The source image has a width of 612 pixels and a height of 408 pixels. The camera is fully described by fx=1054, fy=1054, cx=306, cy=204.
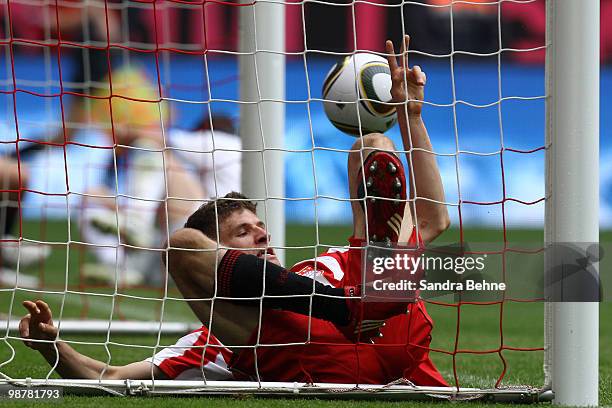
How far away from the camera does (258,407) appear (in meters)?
3.02

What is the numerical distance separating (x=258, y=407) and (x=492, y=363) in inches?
71.7

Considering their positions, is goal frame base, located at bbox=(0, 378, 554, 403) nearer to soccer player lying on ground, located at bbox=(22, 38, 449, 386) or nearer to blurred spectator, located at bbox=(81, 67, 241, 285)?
soccer player lying on ground, located at bbox=(22, 38, 449, 386)

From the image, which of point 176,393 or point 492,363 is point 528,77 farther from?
point 176,393

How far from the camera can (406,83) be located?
337 centimetres

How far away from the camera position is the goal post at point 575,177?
3012mm

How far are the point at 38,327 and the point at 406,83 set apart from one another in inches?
54.7

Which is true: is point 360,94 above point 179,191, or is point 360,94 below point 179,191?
above

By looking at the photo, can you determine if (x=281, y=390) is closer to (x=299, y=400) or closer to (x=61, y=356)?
(x=299, y=400)

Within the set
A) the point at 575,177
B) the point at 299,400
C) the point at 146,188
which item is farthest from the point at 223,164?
the point at 575,177

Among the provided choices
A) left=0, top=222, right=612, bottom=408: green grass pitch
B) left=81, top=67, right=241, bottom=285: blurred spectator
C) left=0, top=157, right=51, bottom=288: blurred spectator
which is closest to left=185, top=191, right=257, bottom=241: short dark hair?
left=0, top=222, right=612, bottom=408: green grass pitch

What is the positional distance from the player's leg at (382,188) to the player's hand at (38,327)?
3.38 ft

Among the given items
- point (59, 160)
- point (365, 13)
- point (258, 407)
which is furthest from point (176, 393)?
point (365, 13)

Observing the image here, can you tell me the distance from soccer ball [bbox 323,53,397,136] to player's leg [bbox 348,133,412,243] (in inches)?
5.9

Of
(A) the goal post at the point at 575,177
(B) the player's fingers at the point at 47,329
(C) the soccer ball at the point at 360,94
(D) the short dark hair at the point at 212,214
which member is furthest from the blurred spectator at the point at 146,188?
(A) the goal post at the point at 575,177
